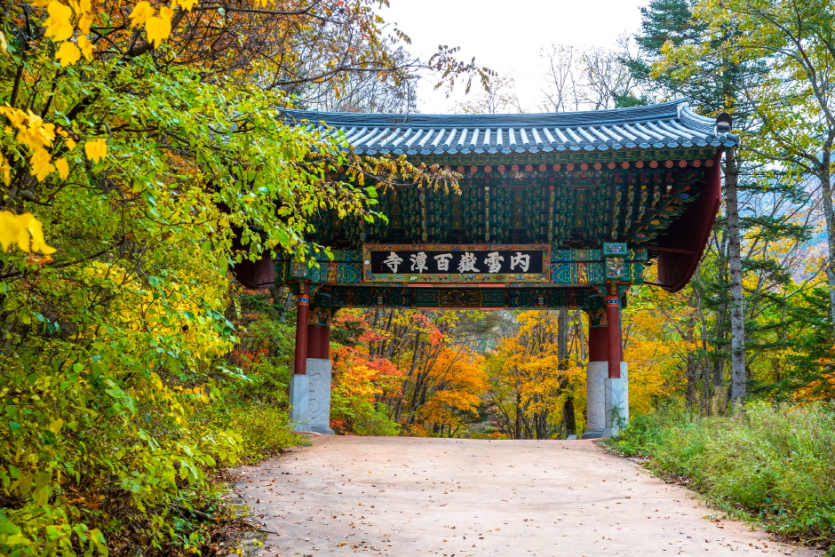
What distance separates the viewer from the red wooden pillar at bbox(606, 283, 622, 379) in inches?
394

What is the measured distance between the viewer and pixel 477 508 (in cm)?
557

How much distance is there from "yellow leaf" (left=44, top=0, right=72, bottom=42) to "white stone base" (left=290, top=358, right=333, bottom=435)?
8.93 m

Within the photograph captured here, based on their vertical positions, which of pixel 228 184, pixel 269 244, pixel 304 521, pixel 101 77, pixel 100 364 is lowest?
pixel 304 521

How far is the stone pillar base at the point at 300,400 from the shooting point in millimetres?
10250

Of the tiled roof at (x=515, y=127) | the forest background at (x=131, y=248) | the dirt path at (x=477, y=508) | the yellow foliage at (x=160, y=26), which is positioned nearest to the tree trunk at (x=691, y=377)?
the tiled roof at (x=515, y=127)

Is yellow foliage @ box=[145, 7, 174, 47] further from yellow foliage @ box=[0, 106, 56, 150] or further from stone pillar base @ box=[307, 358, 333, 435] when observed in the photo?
stone pillar base @ box=[307, 358, 333, 435]

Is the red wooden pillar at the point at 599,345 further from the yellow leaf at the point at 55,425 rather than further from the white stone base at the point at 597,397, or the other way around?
the yellow leaf at the point at 55,425

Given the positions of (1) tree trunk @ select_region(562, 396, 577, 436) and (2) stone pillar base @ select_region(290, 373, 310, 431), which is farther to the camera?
(1) tree trunk @ select_region(562, 396, 577, 436)

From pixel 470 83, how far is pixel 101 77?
3166 millimetres

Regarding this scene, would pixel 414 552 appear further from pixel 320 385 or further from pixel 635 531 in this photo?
pixel 320 385

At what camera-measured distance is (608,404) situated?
1006 cm

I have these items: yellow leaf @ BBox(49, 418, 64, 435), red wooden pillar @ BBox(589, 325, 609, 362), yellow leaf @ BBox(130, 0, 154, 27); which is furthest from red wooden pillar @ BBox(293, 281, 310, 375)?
yellow leaf @ BBox(130, 0, 154, 27)

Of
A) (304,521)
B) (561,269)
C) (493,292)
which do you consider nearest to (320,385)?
(493,292)

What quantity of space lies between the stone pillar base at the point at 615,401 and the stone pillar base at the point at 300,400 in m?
4.66
